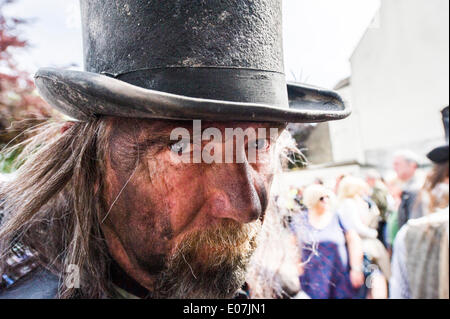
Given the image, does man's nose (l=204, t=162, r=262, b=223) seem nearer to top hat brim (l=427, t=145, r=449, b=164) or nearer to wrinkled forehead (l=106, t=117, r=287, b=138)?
wrinkled forehead (l=106, t=117, r=287, b=138)

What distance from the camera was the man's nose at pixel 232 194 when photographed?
3.90ft

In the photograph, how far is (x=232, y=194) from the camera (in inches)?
46.8

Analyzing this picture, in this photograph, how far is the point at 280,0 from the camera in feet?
4.18

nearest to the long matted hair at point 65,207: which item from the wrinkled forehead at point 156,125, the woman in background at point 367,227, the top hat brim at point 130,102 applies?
the wrinkled forehead at point 156,125

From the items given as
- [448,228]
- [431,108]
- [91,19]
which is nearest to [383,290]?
[448,228]

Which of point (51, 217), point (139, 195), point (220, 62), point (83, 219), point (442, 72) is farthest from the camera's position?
point (442, 72)

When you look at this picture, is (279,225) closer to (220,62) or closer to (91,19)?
(220,62)

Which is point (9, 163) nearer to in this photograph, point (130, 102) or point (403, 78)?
point (130, 102)

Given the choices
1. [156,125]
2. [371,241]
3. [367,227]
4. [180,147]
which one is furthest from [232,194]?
[367,227]

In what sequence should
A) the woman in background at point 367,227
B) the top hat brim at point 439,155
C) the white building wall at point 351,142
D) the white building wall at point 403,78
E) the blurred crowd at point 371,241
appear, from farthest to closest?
1. the white building wall at point 351,142
2. the white building wall at point 403,78
3. the woman in background at point 367,227
4. the top hat brim at point 439,155
5. the blurred crowd at point 371,241

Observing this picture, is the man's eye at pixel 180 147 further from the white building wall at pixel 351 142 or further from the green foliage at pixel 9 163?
the white building wall at pixel 351 142

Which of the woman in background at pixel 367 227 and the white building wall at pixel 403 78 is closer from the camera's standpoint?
the woman in background at pixel 367 227

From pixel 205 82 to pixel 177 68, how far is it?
0.31 feet

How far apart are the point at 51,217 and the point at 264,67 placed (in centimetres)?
109
